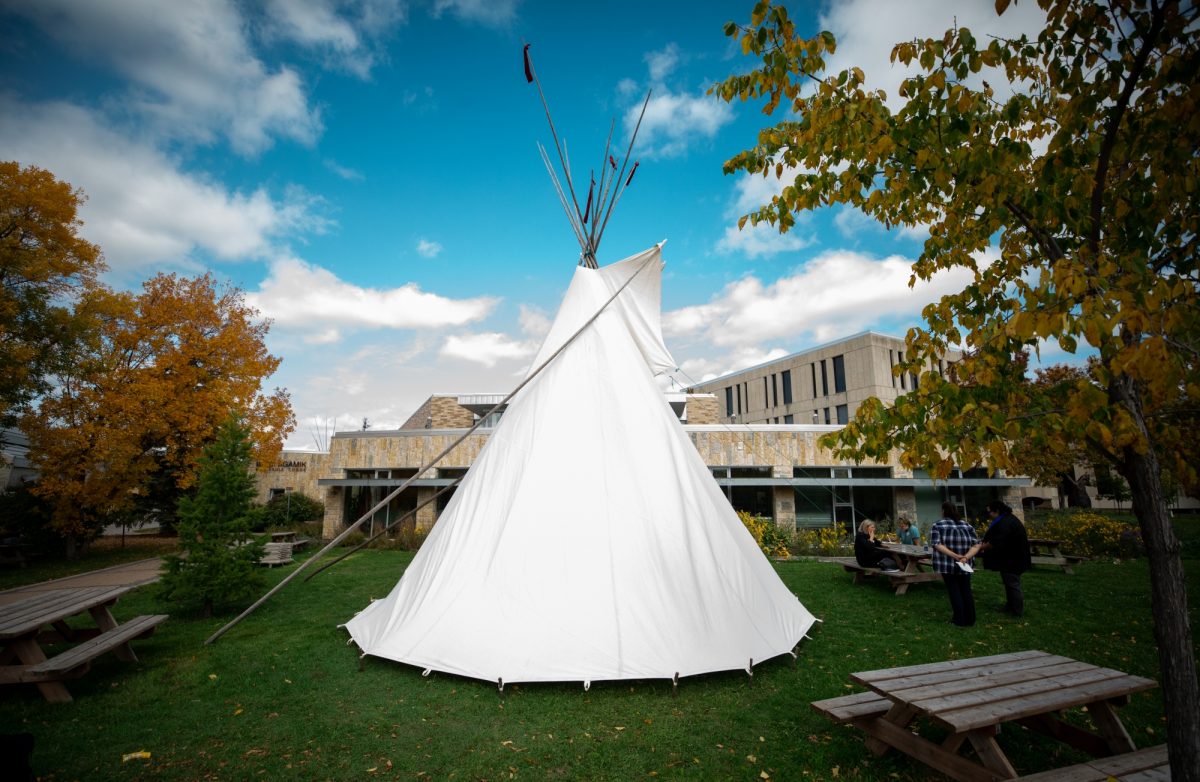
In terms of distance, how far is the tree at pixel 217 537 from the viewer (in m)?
7.78

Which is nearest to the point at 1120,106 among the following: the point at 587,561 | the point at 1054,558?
the point at 587,561

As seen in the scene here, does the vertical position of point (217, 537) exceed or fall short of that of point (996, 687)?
it exceeds it

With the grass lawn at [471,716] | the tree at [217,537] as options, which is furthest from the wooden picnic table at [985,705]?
the tree at [217,537]

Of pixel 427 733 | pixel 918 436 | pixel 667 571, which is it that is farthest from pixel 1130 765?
pixel 427 733

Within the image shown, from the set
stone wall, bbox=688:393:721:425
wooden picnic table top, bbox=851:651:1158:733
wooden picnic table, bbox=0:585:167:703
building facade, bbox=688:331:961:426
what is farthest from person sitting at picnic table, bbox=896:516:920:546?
building facade, bbox=688:331:961:426

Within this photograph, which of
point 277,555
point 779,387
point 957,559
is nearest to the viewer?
point 957,559

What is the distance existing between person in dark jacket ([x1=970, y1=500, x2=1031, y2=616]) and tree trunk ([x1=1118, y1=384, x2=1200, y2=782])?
5173 mm

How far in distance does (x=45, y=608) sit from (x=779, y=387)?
142 ft

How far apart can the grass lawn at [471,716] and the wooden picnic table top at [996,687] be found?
64 centimetres

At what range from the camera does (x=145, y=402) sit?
1468 cm

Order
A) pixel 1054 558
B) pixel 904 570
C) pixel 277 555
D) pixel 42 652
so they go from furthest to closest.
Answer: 1. pixel 277 555
2. pixel 1054 558
3. pixel 904 570
4. pixel 42 652

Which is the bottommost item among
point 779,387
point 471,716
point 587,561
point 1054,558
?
point 1054,558

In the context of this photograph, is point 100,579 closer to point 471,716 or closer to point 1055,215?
point 471,716

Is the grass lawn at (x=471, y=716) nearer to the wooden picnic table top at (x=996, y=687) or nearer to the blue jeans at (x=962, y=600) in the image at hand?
the blue jeans at (x=962, y=600)
